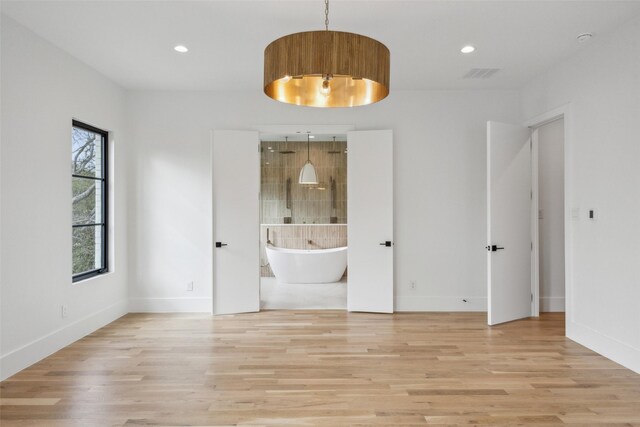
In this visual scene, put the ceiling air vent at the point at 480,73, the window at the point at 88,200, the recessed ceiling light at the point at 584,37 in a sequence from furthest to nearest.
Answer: the ceiling air vent at the point at 480,73 → the window at the point at 88,200 → the recessed ceiling light at the point at 584,37

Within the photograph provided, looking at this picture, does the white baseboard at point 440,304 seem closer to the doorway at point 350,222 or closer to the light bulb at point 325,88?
the doorway at point 350,222

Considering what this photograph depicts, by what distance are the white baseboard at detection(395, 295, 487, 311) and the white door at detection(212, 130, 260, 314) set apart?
1.83 m

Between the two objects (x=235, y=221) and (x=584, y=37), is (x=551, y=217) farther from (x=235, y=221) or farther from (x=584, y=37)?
(x=235, y=221)

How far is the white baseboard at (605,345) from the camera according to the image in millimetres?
3016

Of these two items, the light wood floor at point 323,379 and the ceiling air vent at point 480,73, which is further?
the ceiling air vent at point 480,73

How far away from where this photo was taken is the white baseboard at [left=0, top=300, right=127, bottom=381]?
293cm

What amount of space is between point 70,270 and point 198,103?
242 cm

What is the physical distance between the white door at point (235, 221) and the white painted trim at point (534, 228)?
3.32 metres

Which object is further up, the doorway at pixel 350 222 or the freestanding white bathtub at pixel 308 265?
the doorway at pixel 350 222

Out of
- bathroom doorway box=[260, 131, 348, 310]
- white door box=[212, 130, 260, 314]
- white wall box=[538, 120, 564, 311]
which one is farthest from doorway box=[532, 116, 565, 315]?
white door box=[212, 130, 260, 314]

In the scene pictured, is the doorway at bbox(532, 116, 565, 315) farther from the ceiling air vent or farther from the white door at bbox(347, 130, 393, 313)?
the white door at bbox(347, 130, 393, 313)

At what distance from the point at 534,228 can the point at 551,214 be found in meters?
0.52

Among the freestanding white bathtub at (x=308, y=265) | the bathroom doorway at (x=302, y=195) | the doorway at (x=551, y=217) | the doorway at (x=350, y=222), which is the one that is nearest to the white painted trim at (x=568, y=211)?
the doorway at (x=551, y=217)

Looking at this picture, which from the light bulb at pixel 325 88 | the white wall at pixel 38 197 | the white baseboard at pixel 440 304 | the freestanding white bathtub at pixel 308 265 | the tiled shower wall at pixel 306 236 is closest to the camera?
the light bulb at pixel 325 88
